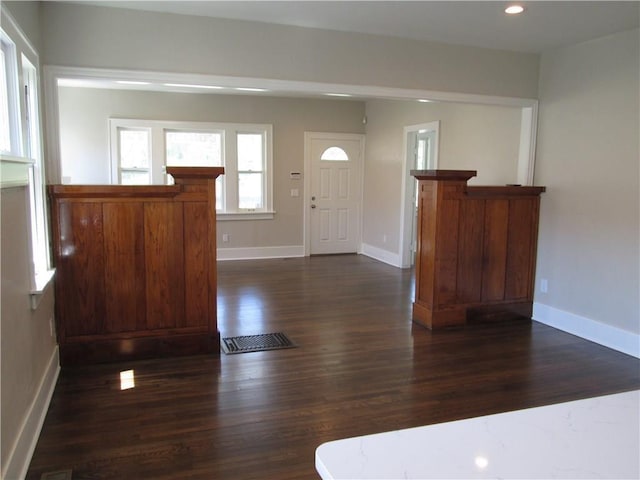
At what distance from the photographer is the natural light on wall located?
324cm

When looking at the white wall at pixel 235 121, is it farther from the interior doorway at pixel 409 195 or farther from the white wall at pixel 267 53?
the white wall at pixel 267 53

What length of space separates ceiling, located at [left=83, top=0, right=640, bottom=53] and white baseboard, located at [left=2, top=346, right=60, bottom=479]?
8.54 ft

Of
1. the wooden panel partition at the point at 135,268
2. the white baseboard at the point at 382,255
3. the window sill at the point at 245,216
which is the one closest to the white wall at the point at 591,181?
the white baseboard at the point at 382,255

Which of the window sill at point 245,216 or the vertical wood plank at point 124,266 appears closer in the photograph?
the vertical wood plank at point 124,266

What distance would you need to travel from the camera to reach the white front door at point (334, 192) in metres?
8.20

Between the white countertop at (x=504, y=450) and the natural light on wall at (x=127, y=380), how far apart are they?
105 inches

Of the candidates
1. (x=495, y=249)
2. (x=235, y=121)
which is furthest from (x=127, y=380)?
(x=235, y=121)

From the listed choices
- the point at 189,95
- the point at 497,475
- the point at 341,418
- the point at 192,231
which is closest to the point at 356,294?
the point at 192,231

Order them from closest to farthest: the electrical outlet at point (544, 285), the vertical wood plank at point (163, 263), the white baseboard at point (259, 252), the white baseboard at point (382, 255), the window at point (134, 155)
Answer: the vertical wood plank at point (163, 263) < the electrical outlet at point (544, 285) < the window at point (134, 155) < the white baseboard at point (382, 255) < the white baseboard at point (259, 252)

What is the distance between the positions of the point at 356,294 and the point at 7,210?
4097 mm

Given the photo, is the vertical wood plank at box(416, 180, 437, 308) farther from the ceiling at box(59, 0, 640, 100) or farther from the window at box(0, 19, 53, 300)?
the window at box(0, 19, 53, 300)

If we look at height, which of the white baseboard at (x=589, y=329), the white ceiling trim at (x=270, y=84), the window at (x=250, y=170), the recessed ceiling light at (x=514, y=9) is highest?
the recessed ceiling light at (x=514, y=9)

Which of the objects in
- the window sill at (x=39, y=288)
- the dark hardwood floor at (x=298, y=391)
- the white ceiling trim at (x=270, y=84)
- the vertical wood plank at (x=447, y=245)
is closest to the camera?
the dark hardwood floor at (x=298, y=391)

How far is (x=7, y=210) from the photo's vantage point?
217cm
